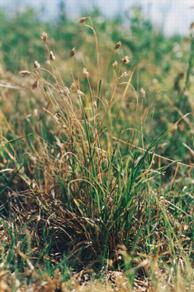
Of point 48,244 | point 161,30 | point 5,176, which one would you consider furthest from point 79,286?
point 161,30

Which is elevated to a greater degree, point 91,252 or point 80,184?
point 80,184

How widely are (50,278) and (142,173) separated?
569 millimetres

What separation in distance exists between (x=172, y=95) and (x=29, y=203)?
1.55 meters

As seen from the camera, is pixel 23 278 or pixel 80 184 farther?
pixel 80 184

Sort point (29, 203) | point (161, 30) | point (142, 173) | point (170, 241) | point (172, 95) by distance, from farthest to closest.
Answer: point (161, 30) < point (172, 95) < point (29, 203) < point (142, 173) < point (170, 241)

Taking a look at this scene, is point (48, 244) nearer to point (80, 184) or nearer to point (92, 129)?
point (80, 184)

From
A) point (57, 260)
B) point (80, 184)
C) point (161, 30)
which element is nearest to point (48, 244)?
point (57, 260)

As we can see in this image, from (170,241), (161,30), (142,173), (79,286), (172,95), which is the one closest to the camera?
(79,286)

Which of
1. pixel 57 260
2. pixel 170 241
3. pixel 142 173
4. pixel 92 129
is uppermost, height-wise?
pixel 92 129

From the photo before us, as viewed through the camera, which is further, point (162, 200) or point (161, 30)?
point (161, 30)

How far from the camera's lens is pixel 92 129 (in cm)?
224

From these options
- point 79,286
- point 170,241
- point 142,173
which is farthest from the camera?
point 142,173

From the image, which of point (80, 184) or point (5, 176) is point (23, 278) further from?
point (5, 176)

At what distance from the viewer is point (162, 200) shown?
230cm
